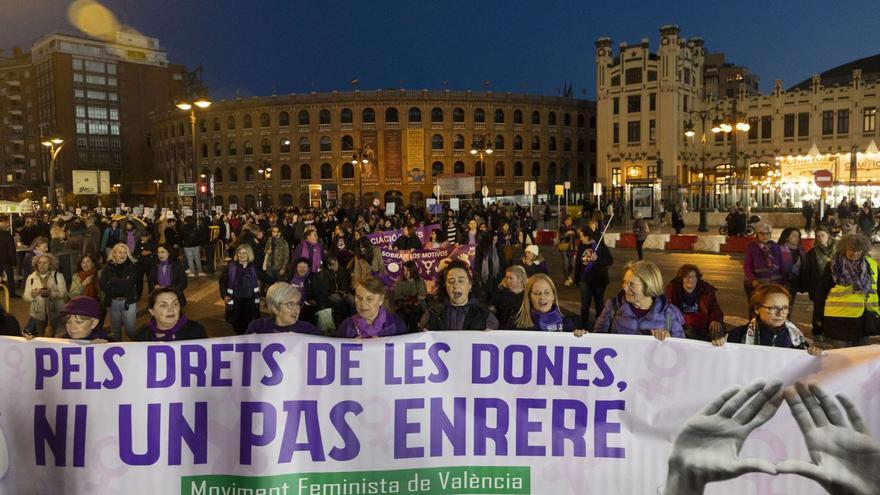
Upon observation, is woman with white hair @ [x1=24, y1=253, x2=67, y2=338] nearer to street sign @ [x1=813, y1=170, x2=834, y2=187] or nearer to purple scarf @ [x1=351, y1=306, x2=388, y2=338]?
purple scarf @ [x1=351, y1=306, x2=388, y2=338]

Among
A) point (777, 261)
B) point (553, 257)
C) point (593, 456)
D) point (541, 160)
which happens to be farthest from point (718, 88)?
point (593, 456)

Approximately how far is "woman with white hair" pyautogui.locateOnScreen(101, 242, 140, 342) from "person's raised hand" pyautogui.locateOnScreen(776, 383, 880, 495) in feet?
23.6

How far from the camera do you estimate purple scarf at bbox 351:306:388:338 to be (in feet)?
16.1

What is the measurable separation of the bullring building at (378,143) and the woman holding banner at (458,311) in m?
65.8

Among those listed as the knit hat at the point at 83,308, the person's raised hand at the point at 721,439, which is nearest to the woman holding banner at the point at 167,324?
the knit hat at the point at 83,308

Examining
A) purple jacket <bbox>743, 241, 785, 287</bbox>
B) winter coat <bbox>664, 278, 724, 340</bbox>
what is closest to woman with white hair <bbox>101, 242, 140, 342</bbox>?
winter coat <bbox>664, 278, 724, 340</bbox>

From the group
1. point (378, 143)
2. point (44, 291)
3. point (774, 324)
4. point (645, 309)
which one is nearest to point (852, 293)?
point (774, 324)

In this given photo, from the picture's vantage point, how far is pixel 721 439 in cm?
418

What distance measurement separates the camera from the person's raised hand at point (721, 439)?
13.5 ft

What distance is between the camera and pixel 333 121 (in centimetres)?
7394

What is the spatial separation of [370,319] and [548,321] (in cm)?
140

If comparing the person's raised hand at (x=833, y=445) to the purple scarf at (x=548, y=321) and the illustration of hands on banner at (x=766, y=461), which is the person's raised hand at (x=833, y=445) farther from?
the purple scarf at (x=548, y=321)

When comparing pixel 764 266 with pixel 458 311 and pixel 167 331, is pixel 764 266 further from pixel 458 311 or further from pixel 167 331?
pixel 167 331

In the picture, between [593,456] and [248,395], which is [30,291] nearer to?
[248,395]
